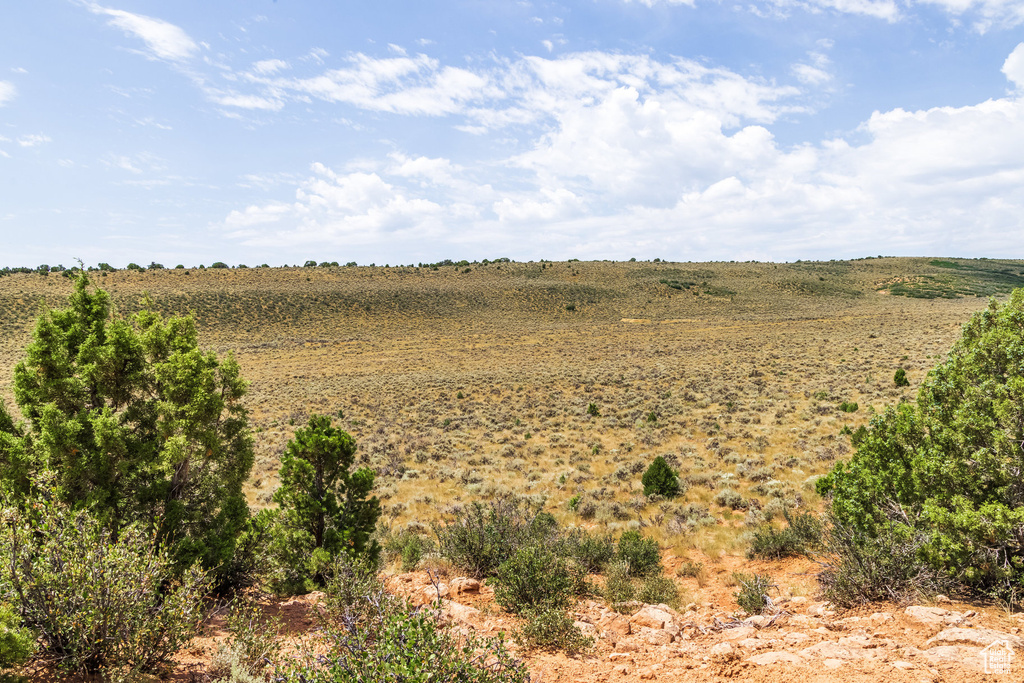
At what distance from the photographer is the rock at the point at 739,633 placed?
5.67 m

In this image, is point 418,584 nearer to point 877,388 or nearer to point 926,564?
point 926,564

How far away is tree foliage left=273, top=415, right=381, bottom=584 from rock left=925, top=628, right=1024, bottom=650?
24.4 feet

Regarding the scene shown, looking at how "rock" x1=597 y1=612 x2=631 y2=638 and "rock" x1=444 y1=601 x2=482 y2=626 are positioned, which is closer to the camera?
"rock" x1=597 y1=612 x2=631 y2=638

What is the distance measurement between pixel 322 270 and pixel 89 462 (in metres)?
92.1

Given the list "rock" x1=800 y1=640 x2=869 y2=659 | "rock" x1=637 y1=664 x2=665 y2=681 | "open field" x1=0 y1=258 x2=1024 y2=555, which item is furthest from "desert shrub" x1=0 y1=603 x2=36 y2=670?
"open field" x1=0 y1=258 x2=1024 y2=555

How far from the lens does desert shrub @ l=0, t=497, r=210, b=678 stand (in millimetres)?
4176

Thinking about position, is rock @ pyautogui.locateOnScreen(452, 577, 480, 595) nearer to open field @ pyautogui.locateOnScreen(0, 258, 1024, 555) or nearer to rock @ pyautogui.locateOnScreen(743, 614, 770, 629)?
rock @ pyautogui.locateOnScreen(743, 614, 770, 629)

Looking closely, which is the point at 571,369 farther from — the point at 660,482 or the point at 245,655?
the point at 245,655

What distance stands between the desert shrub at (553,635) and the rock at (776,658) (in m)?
1.75

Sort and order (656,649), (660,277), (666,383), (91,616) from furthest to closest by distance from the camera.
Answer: (660,277)
(666,383)
(656,649)
(91,616)

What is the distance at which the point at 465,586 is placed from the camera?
741 centimetres

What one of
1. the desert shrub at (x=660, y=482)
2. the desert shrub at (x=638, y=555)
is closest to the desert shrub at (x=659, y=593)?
the desert shrub at (x=638, y=555)

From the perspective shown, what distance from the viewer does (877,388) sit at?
22641 mm

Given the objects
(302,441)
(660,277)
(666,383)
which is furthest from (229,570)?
(660,277)
